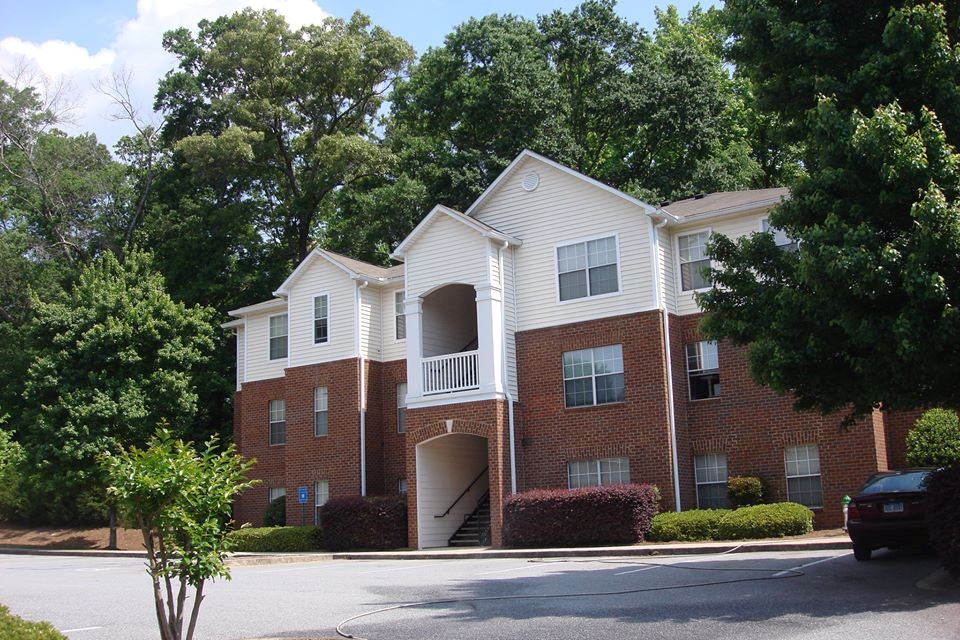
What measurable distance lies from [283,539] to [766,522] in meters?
14.4

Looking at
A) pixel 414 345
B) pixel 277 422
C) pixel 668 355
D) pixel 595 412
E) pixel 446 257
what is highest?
pixel 446 257

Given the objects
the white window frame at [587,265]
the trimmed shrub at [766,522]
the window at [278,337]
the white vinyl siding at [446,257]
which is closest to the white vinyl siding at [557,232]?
the white window frame at [587,265]

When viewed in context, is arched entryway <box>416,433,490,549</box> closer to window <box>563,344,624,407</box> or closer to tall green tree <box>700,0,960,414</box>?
window <box>563,344,624,407</box>

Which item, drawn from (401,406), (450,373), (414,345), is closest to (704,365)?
(450,373)

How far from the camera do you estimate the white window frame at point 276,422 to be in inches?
1319

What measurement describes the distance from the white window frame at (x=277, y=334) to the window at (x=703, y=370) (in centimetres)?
1481

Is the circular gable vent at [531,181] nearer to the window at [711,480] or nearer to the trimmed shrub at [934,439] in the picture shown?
the window at [711,480]

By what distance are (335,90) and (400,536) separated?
2534 centimetres

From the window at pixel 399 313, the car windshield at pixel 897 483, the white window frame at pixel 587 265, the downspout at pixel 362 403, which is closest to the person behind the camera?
the car windshield at pixel 897 483

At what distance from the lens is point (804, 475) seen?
23062 millimetres

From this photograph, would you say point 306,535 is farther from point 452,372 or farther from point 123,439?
point 123,439

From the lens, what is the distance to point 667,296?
2503cm

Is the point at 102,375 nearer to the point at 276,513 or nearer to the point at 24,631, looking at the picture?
the point at 276,513

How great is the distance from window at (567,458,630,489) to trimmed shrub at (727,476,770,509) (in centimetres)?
276
